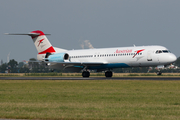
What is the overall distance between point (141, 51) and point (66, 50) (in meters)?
16.7

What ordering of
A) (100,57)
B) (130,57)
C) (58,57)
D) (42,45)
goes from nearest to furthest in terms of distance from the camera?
1. (130,57)
2. (100,57)
3. (58,57)
4. (42,45)

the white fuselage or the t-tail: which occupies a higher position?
the t-tail

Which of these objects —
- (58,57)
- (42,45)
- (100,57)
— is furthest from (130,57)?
(42,45)

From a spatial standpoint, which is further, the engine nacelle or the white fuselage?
the engine nacelle

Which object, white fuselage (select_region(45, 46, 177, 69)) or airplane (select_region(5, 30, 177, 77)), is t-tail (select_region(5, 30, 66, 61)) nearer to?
Answer: airplane (select_region(5, 30, 177, 77))

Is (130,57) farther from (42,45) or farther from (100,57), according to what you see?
(42,45)

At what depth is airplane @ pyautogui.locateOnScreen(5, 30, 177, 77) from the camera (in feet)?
138

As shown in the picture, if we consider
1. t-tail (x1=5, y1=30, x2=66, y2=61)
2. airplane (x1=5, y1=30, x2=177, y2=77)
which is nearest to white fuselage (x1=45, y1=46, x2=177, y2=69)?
airplane (x1=5, y1=30, x2=177, y2=77)

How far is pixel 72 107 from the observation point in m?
14.1

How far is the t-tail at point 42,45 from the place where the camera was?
2125 inches

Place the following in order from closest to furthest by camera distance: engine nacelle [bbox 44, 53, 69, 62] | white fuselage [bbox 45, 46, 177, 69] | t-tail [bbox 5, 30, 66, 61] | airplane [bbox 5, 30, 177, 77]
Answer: white fuselage [bbox 45, 46, 177, 69], airplane [bbox 5, 30, 177, 77], engine nacelle [bbox 44, 53, 69, 62], t-tail [bbox 5, 30, 66, 61]

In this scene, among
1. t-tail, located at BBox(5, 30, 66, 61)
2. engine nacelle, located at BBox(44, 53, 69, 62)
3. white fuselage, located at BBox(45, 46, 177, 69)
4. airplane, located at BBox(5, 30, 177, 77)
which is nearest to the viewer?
white fuselage, located at BBox(45, 46, 177, 69)

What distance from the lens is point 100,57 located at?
47344 millimetres

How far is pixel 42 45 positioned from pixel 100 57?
12.2 metres
